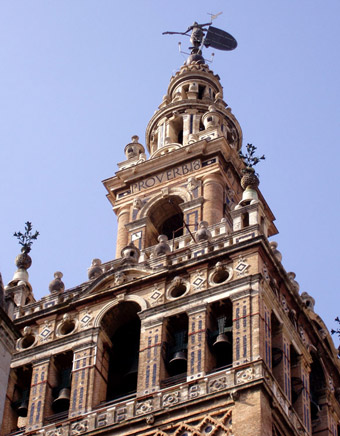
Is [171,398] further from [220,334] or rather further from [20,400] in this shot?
[20,400]

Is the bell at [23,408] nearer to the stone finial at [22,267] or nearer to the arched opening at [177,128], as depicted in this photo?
the stone finial at [22,267]

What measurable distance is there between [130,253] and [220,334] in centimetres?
560

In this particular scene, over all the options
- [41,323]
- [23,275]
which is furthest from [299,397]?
[23,275]

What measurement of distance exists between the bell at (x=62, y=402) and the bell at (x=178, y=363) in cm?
291

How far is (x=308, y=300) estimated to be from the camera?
42.4m

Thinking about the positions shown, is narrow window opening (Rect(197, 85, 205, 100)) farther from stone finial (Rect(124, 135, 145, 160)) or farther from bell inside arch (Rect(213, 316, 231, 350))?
bell inside arch (Rect(213, 316, 231, 350))

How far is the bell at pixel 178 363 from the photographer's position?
122 ft

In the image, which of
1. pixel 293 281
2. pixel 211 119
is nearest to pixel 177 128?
pixel 211 119

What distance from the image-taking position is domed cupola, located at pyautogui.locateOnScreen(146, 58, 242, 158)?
1955 inches

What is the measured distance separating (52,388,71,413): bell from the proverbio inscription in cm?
1161

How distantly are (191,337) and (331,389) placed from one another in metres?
5.55

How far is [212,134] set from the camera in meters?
48.8

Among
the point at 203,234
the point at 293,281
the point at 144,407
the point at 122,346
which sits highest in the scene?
the point at 203,234

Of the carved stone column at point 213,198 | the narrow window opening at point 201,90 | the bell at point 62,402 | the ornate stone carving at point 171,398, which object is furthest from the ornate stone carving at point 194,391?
the narrow window opening at point 201,90
